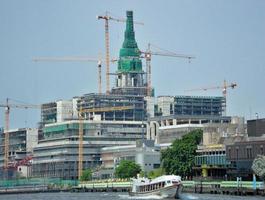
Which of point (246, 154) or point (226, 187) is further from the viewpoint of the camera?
point (246, 154)

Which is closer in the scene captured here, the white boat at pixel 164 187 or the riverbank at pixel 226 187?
the white boat at pixel 164 187

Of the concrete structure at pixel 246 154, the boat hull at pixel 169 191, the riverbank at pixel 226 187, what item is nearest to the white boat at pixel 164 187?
the boat hull at pixel 169 191

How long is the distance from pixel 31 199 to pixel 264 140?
153 feet

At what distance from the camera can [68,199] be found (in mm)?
165750

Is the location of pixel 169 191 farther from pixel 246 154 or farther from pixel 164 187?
pixel 246 154

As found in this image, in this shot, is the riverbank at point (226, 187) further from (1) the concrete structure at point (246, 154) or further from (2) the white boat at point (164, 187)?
(2) the white boat at point (164, 187)

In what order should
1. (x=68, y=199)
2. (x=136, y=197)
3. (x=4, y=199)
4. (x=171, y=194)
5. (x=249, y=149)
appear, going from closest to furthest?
(x=171, y=194), (x=136, y=197), (x=68, y=199), (x=4, y=199), (x=249, y=149)

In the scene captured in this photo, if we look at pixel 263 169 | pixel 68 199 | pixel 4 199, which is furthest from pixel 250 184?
pixel 4 199

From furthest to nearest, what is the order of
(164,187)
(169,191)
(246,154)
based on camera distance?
(246,154)
(164,187)
(169,191)

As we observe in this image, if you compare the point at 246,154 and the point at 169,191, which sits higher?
the point at 246,154

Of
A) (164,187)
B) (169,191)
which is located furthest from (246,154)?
(169,191)

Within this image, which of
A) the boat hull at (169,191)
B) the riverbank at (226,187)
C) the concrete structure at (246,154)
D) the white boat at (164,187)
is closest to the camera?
the boat hull at (169,191)

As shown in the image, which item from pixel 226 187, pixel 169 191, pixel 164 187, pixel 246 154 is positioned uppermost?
pixel 246 154

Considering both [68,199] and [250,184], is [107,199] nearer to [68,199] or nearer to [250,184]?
[68,199]
